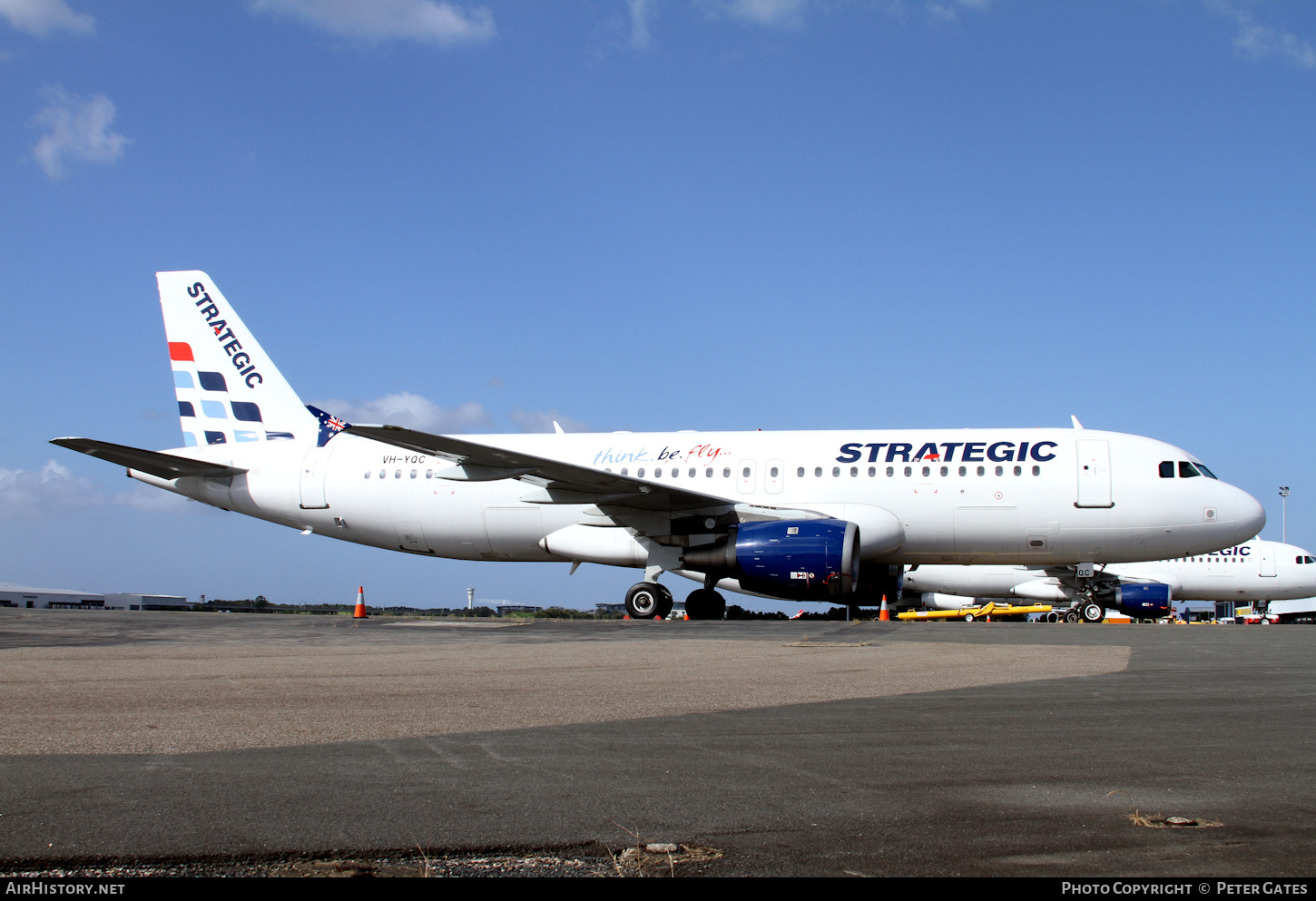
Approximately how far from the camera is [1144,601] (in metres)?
34.2

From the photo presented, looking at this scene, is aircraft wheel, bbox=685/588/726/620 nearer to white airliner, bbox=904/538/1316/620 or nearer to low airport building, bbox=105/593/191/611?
white airliner, bbox=904/538/1316/620

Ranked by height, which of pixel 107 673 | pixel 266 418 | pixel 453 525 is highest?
pixel 266 418

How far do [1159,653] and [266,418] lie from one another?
1831 centimetres

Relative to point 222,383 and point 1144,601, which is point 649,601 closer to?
point 222,383

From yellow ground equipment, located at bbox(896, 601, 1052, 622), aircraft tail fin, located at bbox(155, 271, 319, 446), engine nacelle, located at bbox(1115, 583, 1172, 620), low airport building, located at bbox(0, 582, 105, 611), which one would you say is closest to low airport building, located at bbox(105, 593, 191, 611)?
low airport building, located at bbox(0, 582, 105, 611)

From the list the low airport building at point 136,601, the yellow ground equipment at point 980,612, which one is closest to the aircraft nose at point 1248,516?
the yellow ground equipment at point 980,612

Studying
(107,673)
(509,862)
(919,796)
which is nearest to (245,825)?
(509,862)

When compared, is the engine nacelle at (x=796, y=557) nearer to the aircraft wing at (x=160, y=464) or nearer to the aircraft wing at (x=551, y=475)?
the aircraft wing at (x=551, y=475)

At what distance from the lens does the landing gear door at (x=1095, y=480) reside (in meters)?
17.3

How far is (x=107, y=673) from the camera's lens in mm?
6953

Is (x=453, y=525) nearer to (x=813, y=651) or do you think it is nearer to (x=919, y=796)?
(x=813, y=651)

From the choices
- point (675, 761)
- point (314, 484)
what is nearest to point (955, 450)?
point (314, 484)

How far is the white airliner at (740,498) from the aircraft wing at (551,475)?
0.16 feet

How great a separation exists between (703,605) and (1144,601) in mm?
22793
